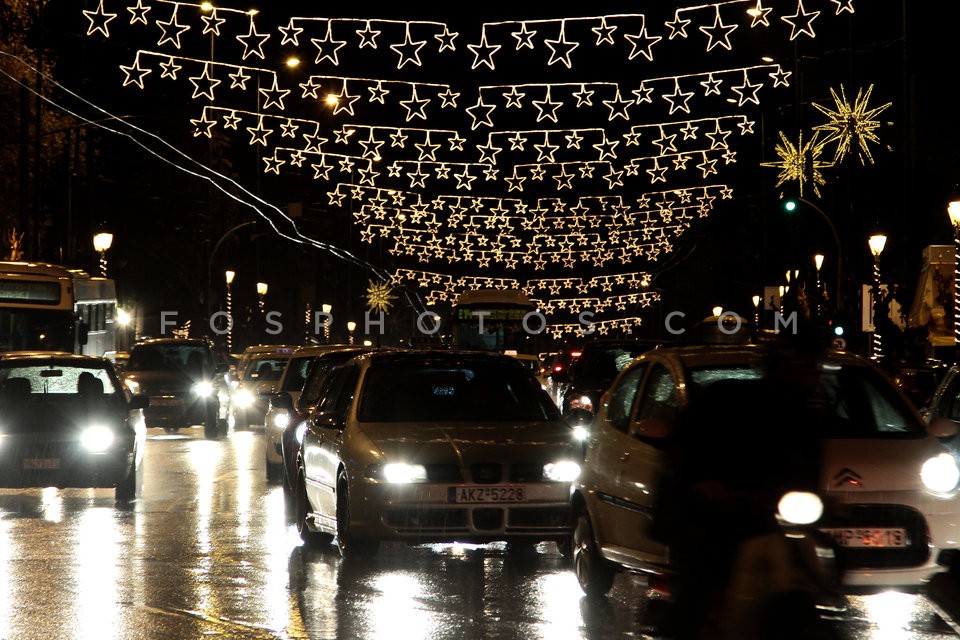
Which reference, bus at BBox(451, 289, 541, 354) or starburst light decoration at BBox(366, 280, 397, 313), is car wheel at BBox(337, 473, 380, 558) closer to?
bus at BBox(451, 289, 541, 354)

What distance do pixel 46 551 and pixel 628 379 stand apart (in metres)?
4.97

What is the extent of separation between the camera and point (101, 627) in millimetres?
9492

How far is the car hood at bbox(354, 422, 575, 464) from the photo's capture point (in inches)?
483

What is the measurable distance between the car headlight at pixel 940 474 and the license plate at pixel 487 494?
3.57m

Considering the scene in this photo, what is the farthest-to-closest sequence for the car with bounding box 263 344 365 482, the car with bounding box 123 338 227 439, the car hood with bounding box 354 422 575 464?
the car with bounding box 123 338 227 439
the car with bounding box 263 344 365 482
the car hood with bounding box 354 422 575 464

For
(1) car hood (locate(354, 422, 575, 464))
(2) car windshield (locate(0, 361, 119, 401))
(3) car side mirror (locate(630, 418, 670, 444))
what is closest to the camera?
(3) car side mirror (locate(630, 418, 670, 444))

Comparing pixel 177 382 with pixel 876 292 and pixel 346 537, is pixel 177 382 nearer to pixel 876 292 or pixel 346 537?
pixel 876 292

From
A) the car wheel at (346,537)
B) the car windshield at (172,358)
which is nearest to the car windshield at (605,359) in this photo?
the car wheel at (346,537)

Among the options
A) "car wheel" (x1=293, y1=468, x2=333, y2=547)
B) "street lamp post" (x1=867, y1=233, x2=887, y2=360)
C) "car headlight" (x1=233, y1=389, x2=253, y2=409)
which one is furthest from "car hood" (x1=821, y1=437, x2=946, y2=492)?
"street lamp post" (x1=867, y1=233, x2=887, y2=360)

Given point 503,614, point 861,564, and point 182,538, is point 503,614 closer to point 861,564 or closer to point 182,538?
point 861,564

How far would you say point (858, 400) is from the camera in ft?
33.9

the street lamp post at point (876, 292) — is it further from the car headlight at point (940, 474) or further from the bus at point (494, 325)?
the car headlight at point (940, 474)

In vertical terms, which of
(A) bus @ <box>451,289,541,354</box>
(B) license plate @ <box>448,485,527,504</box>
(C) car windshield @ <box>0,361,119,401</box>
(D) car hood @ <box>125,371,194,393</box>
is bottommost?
(B) license plate @ <box>448,485,527,504</box>

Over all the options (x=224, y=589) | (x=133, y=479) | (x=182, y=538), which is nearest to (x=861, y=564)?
(x=224, y=589)
